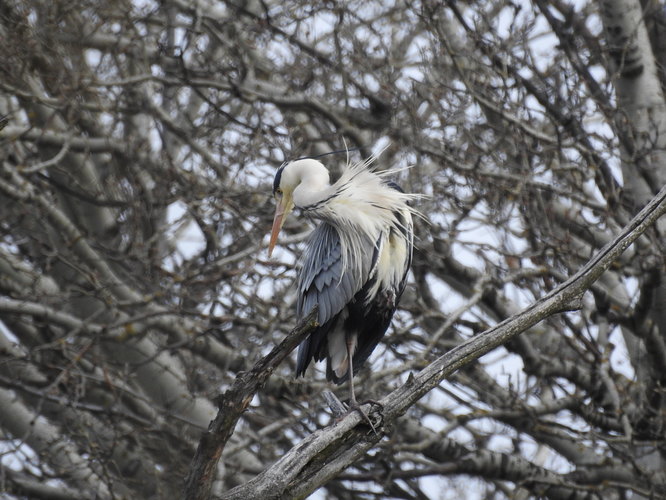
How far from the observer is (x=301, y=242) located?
6.91 meters

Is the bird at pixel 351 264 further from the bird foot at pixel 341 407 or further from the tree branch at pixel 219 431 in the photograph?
the tree branch at pixel 219 431

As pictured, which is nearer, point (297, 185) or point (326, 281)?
point (326, 281)

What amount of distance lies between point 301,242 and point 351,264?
2.06m

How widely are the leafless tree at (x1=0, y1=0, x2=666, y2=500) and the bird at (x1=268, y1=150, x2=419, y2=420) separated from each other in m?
0.63

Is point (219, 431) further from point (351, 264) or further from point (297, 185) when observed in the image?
point (297, 185)

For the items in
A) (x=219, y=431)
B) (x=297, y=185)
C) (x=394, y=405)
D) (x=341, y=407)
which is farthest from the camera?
(x=297, y=185)

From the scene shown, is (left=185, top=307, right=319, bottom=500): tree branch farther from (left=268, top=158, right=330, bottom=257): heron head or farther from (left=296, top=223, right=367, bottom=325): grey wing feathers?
(left=268, top=158, right=330, bottom=257): heron head

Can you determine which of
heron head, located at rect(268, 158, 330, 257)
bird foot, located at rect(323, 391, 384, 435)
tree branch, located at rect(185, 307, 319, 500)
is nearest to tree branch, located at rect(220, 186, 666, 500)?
bird foot, located at rect(323, 391, 384, 435)

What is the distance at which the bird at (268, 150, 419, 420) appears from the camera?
4.87m

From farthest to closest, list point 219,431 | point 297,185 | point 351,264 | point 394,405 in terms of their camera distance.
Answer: point 297,185, point 351,264, point 394,405, point 219,431

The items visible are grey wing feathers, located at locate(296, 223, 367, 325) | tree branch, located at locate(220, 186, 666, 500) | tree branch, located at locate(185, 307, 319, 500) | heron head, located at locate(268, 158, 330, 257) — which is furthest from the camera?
heron head, located at locate(268, 158, 330, 257)

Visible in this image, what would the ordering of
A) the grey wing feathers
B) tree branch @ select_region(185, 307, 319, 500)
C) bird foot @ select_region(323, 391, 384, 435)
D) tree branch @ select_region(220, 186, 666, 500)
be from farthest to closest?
the grey wing feathers, bird foot @ select_region(323, 391, 384, 435), tree branch @ select_region(220, 186, 666, 500), tree branch @ select_region(185, 307, 319, 500)

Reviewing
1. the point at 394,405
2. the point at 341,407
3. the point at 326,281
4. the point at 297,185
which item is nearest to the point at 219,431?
the point at 394,405

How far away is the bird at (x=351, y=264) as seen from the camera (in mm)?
4871
